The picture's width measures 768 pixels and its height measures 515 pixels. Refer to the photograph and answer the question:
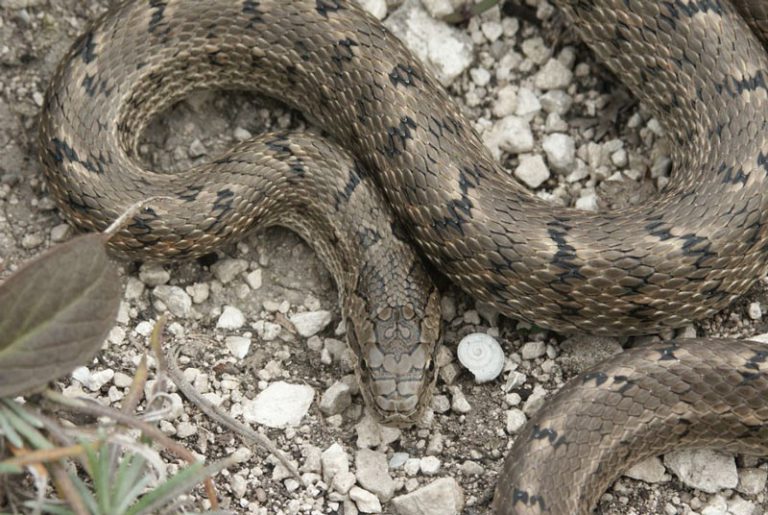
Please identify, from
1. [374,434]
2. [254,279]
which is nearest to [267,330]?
[254,279]

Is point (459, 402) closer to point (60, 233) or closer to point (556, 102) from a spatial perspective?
point (556, 102)

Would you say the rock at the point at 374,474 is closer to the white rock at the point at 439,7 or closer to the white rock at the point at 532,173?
the white rock at the point at 532,173

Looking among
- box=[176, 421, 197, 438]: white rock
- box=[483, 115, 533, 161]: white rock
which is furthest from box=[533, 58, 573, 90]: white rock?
box=[176, 421, 197, 438]: white rock

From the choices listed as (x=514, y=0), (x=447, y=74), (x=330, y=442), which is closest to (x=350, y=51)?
(x=447, y=74)

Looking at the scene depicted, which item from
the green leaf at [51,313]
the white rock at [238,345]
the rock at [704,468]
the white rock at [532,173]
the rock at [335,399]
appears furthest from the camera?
the white rock at [532,173]

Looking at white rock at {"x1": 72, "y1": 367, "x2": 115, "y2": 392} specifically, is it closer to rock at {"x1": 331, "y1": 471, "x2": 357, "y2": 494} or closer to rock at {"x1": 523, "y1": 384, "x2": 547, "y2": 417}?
rock at {"x1": 331, "y1": 471, "x2": 357, "y2": 494}

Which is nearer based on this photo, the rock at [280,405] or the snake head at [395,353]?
the snake head at [395,353]

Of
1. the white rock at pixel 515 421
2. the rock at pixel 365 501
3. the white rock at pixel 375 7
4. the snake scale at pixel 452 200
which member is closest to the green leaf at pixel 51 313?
the snake scale at pixel 452 200

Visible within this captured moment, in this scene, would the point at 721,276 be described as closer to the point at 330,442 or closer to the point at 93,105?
the point at 330,442
